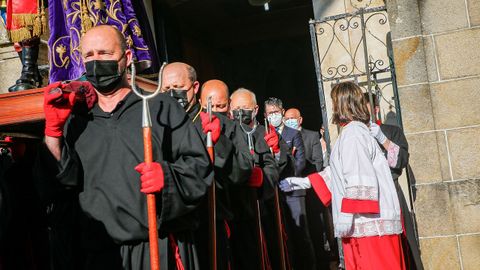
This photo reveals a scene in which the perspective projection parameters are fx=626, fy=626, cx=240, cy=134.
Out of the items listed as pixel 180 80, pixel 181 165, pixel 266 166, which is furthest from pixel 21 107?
pixel 266 166

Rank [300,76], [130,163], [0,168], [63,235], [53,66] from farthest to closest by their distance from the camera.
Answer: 1. [300,76]
2. [53,66]
3. [0,168]
4. [63,235]
5. [130,163]

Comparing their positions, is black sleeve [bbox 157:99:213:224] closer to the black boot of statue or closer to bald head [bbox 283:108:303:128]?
the black boot of statue

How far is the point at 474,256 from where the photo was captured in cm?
625

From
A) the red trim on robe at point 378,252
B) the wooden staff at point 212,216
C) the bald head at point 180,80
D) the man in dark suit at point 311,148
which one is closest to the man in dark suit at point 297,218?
the man in dark suit at point 311,148

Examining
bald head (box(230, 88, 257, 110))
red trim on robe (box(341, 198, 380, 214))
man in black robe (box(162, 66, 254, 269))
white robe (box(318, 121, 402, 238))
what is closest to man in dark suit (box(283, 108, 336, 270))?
bald head (box(230, 88, 257, 110))

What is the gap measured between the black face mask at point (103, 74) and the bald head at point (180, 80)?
1182 millimetres

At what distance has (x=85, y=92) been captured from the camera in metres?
3.50

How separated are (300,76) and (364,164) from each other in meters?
12.1

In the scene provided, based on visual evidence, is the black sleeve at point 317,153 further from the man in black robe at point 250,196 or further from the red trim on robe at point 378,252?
the red trim on robe at point 378,252

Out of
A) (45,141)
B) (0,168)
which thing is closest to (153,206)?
(45,141)

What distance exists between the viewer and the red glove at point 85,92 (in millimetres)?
3416

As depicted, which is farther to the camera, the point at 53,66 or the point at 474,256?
the point at 474,256

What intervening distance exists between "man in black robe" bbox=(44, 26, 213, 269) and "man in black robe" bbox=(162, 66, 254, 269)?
74cm

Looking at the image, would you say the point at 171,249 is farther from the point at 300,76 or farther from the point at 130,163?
the point at 300,76
